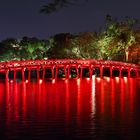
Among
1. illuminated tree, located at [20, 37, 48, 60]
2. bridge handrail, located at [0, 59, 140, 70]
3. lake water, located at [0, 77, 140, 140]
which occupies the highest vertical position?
illuminated tree, located at [20, 37, 48, 60]

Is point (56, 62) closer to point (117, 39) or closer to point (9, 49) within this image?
point (117, 39)

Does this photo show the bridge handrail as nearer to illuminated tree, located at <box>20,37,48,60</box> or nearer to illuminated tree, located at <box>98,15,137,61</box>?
illuminated tree, located at <box>98,15,137,61</box>

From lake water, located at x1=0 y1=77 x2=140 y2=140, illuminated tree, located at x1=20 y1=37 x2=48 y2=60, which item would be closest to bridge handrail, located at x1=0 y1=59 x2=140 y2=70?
lake water, located at x1=0 y1=77 x2=140 y2=140

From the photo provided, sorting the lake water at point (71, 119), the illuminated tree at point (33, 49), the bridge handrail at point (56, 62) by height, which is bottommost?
the lake water at point (71, 119)

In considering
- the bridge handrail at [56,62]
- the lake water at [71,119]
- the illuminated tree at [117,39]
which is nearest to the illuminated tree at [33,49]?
the illuminated tree at [117,39]

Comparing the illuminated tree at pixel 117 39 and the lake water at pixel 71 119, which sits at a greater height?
the illuminated tree at pixel 117 39

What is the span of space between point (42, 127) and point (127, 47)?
276ft

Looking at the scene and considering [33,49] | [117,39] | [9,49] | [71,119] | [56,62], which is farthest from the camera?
[9,49]

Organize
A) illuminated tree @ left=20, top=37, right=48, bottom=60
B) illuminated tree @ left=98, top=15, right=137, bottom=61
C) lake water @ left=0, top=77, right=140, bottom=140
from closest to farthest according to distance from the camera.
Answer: lake water @ left=0, top=77, right=140, bottom=140, illuminated tree @ left=98, top=15, right=137, bottom=61, illuminated tree @ left=20, top=37, right=48, bottom=60

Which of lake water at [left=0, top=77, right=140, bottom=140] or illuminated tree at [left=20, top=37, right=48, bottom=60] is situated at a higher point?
illuminated tree at [left=20, top=37, right=48, bottom=60]

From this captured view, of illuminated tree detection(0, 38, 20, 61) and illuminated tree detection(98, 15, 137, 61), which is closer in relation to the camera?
illuminated tree detection(98, 15, 137, 61)

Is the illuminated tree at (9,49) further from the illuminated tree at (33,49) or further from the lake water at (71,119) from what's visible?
the lake water at (71,119)

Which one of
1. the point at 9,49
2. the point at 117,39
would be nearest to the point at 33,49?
the point at 9,49

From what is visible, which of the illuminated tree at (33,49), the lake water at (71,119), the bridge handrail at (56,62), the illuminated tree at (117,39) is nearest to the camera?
the lake water at (71,119)
